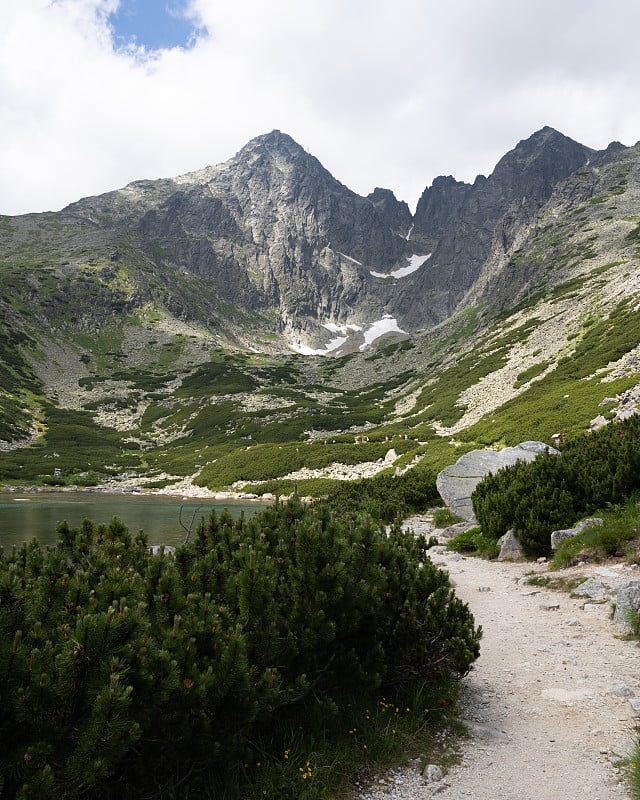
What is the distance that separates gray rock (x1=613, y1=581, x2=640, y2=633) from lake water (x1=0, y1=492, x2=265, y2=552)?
1503cm

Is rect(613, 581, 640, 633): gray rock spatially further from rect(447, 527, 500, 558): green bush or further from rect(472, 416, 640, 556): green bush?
rect(447, 527, 500, 558): green bush

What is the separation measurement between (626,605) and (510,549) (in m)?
6.51

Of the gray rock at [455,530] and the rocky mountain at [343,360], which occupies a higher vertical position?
the rocky mountain at [343,360]

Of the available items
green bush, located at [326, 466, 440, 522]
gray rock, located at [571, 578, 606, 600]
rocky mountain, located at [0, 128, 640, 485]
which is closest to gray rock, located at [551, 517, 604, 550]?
gray rock, located at [571, 578, 606, 600]

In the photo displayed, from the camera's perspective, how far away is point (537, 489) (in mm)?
13938

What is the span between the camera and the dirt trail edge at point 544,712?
13.6 ft

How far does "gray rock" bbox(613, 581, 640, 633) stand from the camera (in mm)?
7366

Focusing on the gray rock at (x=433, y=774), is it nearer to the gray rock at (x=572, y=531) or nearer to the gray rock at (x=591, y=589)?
the gray rock at (x=591, y=589)

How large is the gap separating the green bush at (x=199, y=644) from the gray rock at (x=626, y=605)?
3444mm

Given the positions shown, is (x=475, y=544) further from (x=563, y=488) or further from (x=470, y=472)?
(x=470, y=472)

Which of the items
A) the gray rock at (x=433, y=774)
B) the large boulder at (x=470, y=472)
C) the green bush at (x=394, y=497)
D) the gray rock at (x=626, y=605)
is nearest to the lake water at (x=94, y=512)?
the green bush at (x=394, y=497)

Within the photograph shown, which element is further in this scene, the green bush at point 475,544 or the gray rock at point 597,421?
the gray rock at point 597,421

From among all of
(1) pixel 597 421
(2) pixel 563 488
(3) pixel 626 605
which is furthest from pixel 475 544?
(1) pixel 597 421

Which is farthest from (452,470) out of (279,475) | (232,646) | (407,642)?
(279,475)
